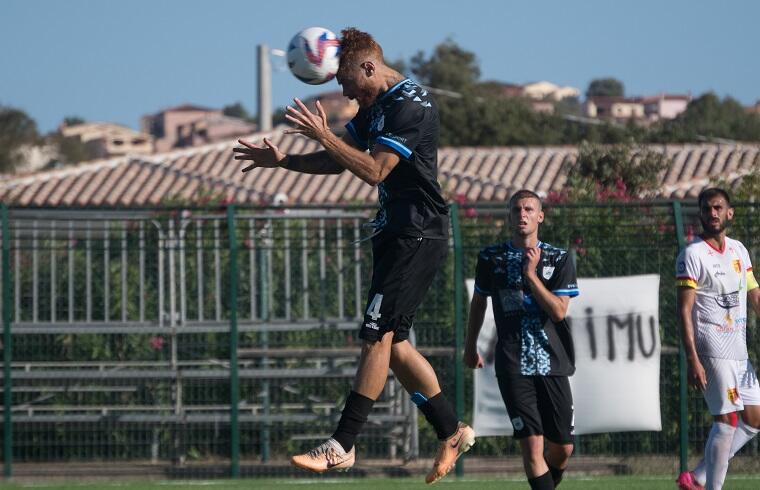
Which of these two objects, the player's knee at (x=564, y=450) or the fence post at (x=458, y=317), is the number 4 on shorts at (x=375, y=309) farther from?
the fence post at (x=458, y=317)

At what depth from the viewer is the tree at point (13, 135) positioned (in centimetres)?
6438

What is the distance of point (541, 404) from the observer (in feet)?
25.2

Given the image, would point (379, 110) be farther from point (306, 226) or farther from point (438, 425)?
point (306, 226)

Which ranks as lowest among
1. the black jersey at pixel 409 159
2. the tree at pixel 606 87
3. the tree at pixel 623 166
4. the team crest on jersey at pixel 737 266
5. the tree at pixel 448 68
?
the team crest on jersey at pixel 737 266

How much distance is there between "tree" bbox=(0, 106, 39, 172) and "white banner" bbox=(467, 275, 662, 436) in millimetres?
55245

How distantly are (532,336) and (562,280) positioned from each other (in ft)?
1.32

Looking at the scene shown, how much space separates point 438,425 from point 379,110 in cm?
182

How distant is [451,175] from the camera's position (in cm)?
2870

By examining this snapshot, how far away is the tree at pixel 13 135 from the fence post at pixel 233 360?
53.9m

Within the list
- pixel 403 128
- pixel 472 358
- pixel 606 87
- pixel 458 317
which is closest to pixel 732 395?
pixel 472 358

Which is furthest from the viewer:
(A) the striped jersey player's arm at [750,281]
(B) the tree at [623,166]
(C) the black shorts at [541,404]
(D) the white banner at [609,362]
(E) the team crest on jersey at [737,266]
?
(B) the tree at [623,166]

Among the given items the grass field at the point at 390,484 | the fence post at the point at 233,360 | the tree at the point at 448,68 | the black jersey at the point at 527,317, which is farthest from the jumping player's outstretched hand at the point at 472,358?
the tree at the point at 448,68

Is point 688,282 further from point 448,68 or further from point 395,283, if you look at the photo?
point 448,68

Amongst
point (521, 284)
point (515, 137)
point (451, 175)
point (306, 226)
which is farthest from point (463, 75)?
point (521, 284)
